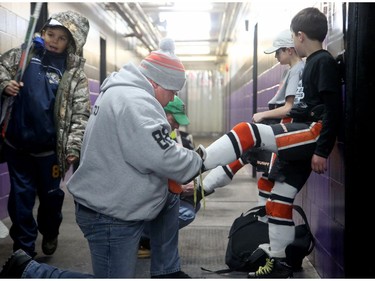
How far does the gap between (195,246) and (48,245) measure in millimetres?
1040

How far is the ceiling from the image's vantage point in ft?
27.0

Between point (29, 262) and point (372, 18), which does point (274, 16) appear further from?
point (29, 262)

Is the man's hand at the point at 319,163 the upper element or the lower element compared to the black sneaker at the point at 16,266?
upper

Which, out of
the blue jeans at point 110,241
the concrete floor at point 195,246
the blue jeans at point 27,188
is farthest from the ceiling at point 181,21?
the blue jeans at point 110,241

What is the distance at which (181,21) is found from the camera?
1078 centimetres

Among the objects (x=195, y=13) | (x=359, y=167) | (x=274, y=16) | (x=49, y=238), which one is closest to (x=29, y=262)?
(x=49, y=238)

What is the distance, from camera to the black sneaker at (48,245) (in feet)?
9.62

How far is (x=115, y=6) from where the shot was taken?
739cm

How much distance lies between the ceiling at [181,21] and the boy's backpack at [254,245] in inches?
214

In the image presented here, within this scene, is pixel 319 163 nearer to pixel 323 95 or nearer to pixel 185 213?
pixel 323 95

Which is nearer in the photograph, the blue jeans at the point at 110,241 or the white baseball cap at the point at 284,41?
the blue jeans at the point at 110,241

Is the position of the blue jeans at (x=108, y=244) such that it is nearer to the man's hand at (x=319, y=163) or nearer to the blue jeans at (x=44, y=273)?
the blue jeans at (x=44, y=273)

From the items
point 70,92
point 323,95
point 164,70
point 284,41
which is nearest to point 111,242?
point 164,70

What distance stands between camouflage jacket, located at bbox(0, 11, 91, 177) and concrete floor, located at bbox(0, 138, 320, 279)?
2.00 feet
